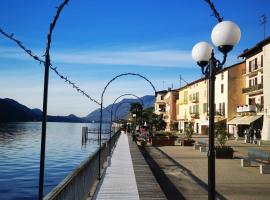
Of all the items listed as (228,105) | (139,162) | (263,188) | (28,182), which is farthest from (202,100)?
(263,188)

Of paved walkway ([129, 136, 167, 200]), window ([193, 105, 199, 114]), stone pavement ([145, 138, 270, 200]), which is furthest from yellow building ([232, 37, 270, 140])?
paved walkway ([129, 136, 167, 200])

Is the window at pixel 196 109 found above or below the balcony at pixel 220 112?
above

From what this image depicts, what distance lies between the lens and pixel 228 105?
202 ft

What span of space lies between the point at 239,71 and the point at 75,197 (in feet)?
182

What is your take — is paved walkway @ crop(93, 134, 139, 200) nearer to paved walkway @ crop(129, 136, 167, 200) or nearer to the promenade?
the promenade

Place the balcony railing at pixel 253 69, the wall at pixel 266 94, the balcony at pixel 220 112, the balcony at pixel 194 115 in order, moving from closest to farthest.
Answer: the wall at pixel 266 94
the balcony railing at pixel 253 69
the balcony at pixel 220 112
the balcony at pixel 194 115

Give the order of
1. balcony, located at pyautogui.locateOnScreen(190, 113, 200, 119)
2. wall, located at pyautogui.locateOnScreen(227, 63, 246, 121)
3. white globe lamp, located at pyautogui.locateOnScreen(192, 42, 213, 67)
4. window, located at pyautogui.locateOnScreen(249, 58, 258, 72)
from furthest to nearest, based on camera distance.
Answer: balcony, located at pyautogui.locateOnScreen(190, 113, 200, 119)
wall, located at pyautogui.locateOnScreen(227, 63, 246, 121)
window, located at pyautogui.locateOnScreen(249, 58, 258, 72)
white globe lamp, located at pyautogui.locateOnScreen(192, 42, 213, 67)

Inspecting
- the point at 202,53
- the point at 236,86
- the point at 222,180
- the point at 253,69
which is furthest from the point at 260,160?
the point at 236,86

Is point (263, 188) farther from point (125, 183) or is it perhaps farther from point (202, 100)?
point (202, 100)

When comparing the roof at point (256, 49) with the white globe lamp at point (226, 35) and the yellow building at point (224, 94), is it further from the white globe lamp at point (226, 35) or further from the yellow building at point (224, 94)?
the white globe lamp at point (226, 35)

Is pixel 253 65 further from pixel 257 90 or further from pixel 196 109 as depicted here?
pixel 196 109

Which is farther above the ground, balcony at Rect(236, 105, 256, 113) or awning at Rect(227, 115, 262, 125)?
balcony at Rect(236, 105, 256, 113)

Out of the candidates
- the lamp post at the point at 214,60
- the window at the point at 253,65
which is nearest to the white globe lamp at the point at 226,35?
the lamp post at the point at 214,60

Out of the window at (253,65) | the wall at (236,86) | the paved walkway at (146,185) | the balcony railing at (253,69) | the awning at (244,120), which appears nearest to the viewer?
the paved walkway at (146,185)
